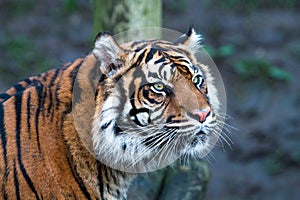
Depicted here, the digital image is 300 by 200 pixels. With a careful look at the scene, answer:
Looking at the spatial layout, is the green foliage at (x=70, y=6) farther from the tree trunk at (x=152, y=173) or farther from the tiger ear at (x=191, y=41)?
the tiger ear at (x=191, y=41)

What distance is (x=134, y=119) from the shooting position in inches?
131

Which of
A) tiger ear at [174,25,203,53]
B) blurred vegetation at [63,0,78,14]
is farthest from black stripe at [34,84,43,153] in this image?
blurred vegetation at [63,0,78,14]

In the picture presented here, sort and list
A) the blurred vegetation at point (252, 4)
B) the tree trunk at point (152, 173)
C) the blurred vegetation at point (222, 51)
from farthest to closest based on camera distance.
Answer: the blurred vegetation at point (252, 4) → the blurred vegetation at point (222, 51) → the tree trunk at point (152, 173)

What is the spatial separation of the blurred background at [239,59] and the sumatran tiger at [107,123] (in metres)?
3.49

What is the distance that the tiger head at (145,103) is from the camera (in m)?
3.30

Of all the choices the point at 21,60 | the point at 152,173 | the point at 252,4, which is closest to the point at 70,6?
the point at 21,60

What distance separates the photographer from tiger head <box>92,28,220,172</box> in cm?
330

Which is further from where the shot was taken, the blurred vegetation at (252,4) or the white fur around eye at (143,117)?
the blurred vegetation at (252,4)

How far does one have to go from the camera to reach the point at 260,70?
27.4 ft

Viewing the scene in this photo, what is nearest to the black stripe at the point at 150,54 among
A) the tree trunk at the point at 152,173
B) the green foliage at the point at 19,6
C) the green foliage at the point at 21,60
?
the tree trunk at the point at 152,173

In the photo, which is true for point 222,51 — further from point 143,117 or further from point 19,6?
point 143,117

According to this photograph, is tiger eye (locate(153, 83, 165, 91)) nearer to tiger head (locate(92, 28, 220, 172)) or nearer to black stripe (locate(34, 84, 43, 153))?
tiger head (locate(92, 28, 220, 172))

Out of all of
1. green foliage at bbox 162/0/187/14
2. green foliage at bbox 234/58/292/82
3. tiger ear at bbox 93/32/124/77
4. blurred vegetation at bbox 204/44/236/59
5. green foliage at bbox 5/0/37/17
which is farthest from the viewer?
green foliage at bbox 5/0/37/17

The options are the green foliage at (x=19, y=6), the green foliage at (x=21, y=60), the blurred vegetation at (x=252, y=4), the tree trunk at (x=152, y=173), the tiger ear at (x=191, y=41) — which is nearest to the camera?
the tiger ear at (x=191, y=41)
